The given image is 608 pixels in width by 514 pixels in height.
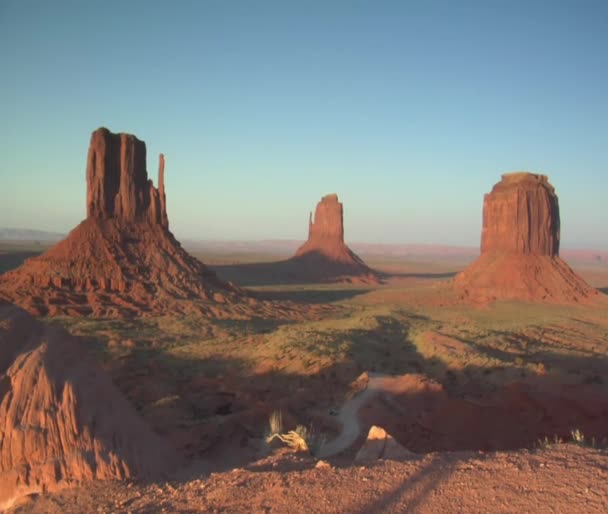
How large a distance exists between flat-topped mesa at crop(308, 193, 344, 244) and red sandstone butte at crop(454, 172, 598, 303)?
37711 millimetres

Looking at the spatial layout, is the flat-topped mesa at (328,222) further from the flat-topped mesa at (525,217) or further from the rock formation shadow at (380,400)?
the rock formation shadow at (380,400)

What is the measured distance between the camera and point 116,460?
6195 mm

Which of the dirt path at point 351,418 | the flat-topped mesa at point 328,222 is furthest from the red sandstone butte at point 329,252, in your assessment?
the dirt path at point 351,418

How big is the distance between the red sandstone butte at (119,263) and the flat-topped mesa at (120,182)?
7 cm

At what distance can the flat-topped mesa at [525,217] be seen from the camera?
46688mm

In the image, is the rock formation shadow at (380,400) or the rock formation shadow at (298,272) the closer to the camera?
the rock formation shadow at (380,400)

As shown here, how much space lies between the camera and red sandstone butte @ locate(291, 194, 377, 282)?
78188 mm

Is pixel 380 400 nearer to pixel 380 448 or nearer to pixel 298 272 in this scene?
pixel 380 448

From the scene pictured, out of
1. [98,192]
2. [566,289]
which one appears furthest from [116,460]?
[566,289]

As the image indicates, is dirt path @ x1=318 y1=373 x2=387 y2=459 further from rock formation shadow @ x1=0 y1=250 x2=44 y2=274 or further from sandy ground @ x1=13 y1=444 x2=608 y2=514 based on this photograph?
rock formation shadow @ x1=0 y1=250 x2=44 y2=274

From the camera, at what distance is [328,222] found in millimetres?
86812

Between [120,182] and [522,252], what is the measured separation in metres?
37.4

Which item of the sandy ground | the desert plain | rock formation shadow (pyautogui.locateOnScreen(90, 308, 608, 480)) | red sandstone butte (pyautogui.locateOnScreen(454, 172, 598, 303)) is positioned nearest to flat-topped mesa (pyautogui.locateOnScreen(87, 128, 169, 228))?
the desert plain

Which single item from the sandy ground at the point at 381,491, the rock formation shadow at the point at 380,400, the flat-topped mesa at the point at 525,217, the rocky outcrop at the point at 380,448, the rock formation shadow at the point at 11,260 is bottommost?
the rock formation shadow at the point at 380,400
